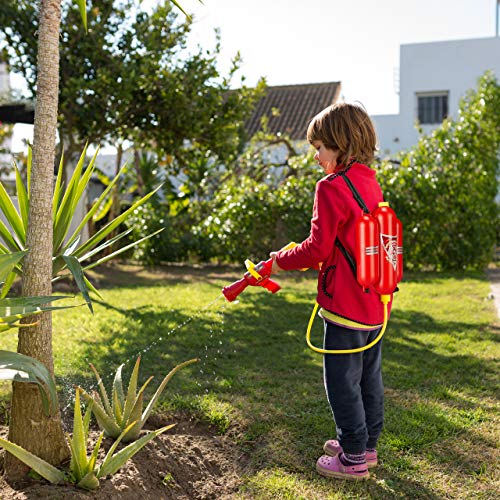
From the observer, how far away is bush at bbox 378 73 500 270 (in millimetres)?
10281

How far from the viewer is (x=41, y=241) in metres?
2.52

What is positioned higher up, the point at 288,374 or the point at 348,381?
the point at 348,381

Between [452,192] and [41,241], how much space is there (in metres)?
8.76

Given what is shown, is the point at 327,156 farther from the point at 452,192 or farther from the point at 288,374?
the point at 452,192

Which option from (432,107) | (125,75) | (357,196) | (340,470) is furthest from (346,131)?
(432,107)

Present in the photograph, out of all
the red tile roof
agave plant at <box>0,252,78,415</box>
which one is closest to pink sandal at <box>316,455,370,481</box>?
agave plant at <box>0,252,78,415</box>

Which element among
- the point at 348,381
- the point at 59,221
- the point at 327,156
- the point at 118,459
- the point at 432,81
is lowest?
the point at 118,459

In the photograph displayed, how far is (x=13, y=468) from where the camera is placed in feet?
8.58

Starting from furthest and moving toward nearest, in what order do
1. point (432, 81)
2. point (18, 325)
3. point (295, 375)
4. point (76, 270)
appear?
1. point (432, 81)
2. point (295, 375)
3. point (76, 270)
4. point (18, 325)

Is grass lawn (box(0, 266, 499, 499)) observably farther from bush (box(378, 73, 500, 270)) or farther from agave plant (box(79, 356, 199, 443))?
bush (box(378, 73, 500, 270))

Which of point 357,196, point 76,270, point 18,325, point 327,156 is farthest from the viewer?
point 327,156

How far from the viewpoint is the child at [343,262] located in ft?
8.71

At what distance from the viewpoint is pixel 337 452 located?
3.00 meters

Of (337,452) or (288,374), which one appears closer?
(337,452)
